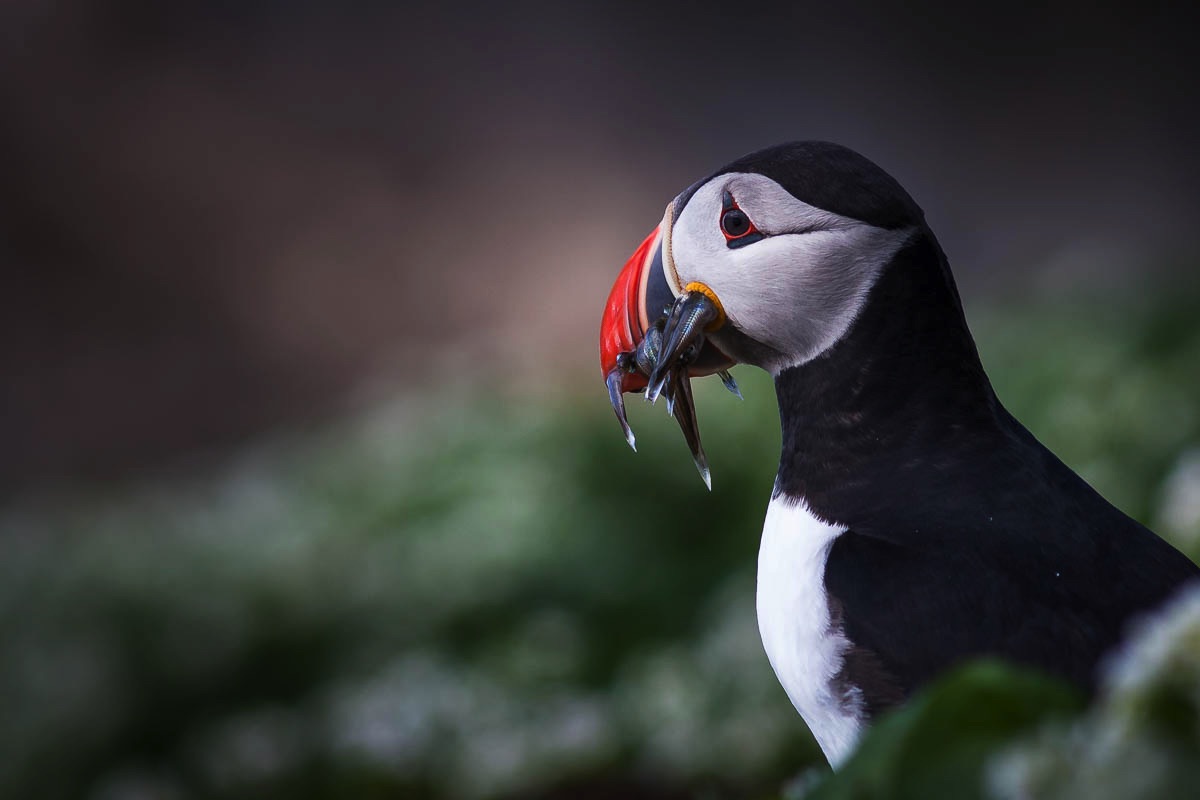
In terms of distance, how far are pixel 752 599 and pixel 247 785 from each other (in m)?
1.37

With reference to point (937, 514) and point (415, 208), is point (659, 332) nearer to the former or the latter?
point (937, 514)

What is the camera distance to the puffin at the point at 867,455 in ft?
4.17

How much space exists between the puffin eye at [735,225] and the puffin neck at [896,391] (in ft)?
0.55

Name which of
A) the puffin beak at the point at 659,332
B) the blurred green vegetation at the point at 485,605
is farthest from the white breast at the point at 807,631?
the blurred green vegetation at the point at 485,605

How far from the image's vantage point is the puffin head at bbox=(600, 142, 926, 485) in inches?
59.2

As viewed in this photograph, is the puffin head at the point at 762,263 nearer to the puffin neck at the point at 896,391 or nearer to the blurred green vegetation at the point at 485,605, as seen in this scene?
the puffin neck at the point at 896,391

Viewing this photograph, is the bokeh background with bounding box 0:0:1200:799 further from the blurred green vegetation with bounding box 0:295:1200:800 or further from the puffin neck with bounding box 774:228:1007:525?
the puffin neck with bounding box 774:228:1007:525

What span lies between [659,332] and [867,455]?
1.04 ft

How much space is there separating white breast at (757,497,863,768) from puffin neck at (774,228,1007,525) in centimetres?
7

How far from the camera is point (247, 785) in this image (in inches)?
122

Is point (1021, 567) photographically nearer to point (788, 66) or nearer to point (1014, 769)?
point (1014, 769)

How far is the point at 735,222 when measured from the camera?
1.57 m

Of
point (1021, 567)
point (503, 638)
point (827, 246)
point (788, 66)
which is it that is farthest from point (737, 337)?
point (788, 66)

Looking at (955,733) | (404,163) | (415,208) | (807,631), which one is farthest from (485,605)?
(404,163)
